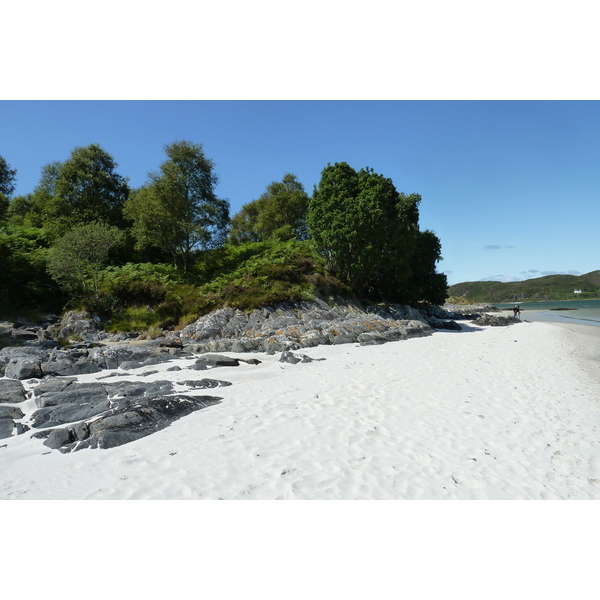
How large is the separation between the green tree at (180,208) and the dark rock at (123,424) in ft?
82.5

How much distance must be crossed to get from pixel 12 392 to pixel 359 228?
24853 mm

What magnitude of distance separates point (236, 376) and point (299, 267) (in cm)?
1958

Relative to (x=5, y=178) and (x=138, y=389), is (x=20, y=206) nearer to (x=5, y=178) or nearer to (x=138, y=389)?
(x=5, y=178)

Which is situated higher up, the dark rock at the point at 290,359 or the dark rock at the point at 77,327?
the dark rock at the point at 77,327

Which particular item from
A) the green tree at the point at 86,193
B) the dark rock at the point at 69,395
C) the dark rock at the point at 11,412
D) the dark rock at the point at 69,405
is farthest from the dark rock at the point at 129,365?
Result: the green tree at the point at 86,193

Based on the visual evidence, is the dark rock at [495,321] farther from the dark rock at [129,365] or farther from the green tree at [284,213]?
the dark rock at [129,365]

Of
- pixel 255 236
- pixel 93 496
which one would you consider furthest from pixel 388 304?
pixel 255 236

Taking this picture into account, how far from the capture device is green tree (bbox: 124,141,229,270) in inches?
1238

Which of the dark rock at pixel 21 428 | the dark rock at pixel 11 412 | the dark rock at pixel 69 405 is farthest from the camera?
the dark rock at pixel 11 412

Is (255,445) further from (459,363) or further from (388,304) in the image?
(388,304)

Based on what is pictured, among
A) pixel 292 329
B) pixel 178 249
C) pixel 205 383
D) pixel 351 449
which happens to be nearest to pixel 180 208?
pixel 178 249

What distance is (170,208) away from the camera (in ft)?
104

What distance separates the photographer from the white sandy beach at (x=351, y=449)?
A: 5.33 m

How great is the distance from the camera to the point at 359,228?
29141mm
